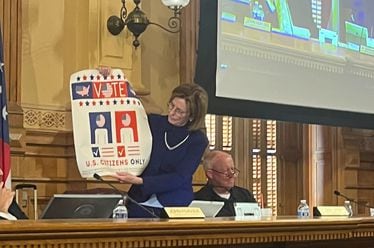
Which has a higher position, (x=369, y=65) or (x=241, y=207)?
(x=369, y=65)

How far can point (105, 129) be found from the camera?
3.97 meters

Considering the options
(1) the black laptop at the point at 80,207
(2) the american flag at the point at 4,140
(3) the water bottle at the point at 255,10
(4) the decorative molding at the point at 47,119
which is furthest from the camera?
(3) the water bottle at the point at 255,10

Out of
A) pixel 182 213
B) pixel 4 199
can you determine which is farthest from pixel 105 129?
pixel 182 213

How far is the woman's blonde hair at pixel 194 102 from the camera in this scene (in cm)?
378

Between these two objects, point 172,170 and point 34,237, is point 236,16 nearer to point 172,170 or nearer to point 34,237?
point 172,170

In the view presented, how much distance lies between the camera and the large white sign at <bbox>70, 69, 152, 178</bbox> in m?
3.96

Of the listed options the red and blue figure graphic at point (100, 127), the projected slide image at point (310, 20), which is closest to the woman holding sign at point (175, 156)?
the red and blue figure graphic at point (100, 127)

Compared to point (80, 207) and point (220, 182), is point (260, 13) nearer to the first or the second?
point (220, 182)

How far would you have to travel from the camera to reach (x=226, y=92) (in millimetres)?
4965

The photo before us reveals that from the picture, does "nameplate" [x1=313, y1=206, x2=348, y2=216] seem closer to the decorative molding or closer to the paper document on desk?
the paper document on desk

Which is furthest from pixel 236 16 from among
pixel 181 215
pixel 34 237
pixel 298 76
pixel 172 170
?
pixel 34 237

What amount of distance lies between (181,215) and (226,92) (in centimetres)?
270

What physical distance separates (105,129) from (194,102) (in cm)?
51

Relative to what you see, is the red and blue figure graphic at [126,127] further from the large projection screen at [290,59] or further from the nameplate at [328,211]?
the nameplate at [328,211]
